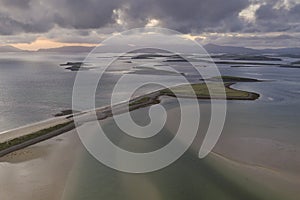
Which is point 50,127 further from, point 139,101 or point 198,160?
point 139,101

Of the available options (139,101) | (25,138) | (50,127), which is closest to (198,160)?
(25,138)

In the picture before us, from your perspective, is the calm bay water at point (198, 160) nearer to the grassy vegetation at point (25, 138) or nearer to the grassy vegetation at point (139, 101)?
the grassy vegetation at point (139, 101)

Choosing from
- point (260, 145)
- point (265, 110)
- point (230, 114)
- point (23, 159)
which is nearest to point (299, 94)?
point (265, 110)

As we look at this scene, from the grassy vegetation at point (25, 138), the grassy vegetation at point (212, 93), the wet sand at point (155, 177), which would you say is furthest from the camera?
the grassy vegetation at point (212, 93)

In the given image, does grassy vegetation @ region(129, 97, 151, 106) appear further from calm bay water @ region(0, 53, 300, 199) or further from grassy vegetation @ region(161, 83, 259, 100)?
grassy vegetation @ region(161, 83, 259, 100)

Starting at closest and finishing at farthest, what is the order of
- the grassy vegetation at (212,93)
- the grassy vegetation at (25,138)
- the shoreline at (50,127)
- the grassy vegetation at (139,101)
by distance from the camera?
1. the grassy vegetation at (25,138)
2. the shoreline at (50,127)
3. the grassy vegetation at (139,101)
4. the grassy vegetation at (212,93)

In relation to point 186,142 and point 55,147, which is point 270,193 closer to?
point 186,142

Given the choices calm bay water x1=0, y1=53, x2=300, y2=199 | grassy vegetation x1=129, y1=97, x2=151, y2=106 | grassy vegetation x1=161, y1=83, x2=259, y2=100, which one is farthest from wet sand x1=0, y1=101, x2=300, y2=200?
grassy vegetation x1=161, y1=83, x2=259, y2=100

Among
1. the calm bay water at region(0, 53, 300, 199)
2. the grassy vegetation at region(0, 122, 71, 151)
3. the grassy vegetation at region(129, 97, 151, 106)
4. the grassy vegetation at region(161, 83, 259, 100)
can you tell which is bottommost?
the grassy vegetation at region(161, 83, 259, 100)

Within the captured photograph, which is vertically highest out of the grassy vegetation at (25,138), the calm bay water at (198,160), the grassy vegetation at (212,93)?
the grassy vegetation at (25,138)

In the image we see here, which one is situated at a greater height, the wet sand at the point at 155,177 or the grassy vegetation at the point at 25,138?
the grassy vegetation at the point at 25,138

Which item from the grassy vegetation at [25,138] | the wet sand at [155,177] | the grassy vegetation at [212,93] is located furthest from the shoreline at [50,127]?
the grassy vegetation at [212,93]

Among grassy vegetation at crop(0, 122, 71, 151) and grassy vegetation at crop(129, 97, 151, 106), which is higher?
grassy vegetation at crop(0, 122, 71, 151)

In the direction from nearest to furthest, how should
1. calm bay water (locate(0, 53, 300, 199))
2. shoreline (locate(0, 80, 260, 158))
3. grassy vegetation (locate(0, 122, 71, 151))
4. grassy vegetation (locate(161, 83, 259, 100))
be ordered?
calm bay water (locate(0, 53, 300, 199)), grassy vegetation (locate(0, 122, 71, 151)), shoreline (locate(0, 80, 260, 158)), grassy vegetation (locate(161, 83, 259, 100))
